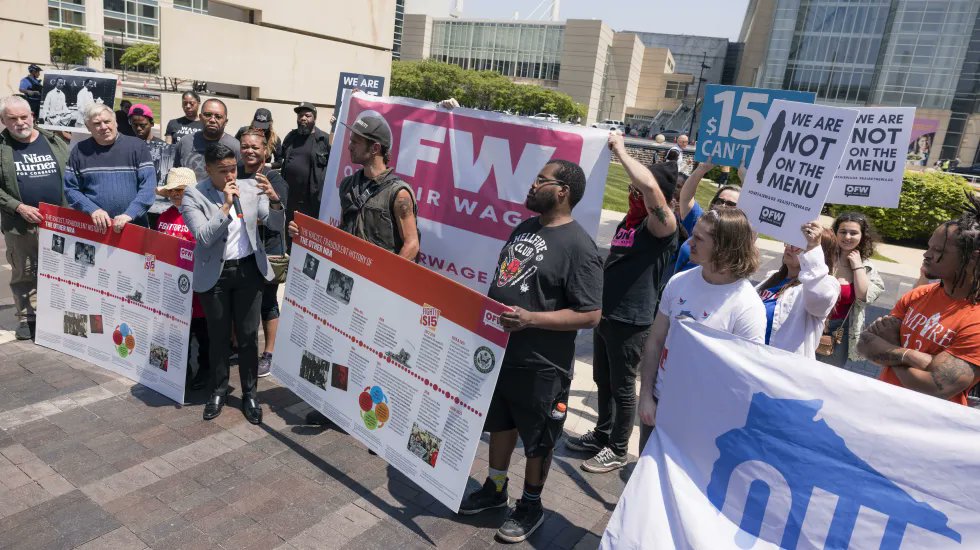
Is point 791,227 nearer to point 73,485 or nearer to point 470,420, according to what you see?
point 470,420

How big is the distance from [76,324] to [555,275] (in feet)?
13.0

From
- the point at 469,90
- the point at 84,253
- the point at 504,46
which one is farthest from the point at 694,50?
the point at 84,253

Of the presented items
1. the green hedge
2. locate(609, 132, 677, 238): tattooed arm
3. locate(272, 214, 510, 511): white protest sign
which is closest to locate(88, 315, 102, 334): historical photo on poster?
locate(272, 214, 510, 511): white protest sign

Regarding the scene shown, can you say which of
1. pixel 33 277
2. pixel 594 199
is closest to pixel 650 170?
pixel 594 199

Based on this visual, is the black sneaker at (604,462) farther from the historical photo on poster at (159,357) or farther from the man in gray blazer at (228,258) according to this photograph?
→ the historical photo on poster at (159,357)

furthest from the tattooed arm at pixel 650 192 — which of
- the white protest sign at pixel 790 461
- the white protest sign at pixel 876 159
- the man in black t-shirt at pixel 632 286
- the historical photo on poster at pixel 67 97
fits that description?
the historical photo on poster at pixel 67 97

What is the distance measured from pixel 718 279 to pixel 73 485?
355cm

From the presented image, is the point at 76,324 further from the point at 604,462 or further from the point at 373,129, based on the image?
the point at 604,462

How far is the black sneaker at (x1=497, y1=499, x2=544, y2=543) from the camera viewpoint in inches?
129

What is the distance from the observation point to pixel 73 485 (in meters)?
3.42

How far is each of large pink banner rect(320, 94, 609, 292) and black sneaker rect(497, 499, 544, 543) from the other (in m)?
1.48

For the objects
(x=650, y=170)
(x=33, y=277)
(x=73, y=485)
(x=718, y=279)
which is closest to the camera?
(x=718, y=279)

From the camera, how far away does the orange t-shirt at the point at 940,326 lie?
2643 mm

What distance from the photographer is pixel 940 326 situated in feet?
9.05
